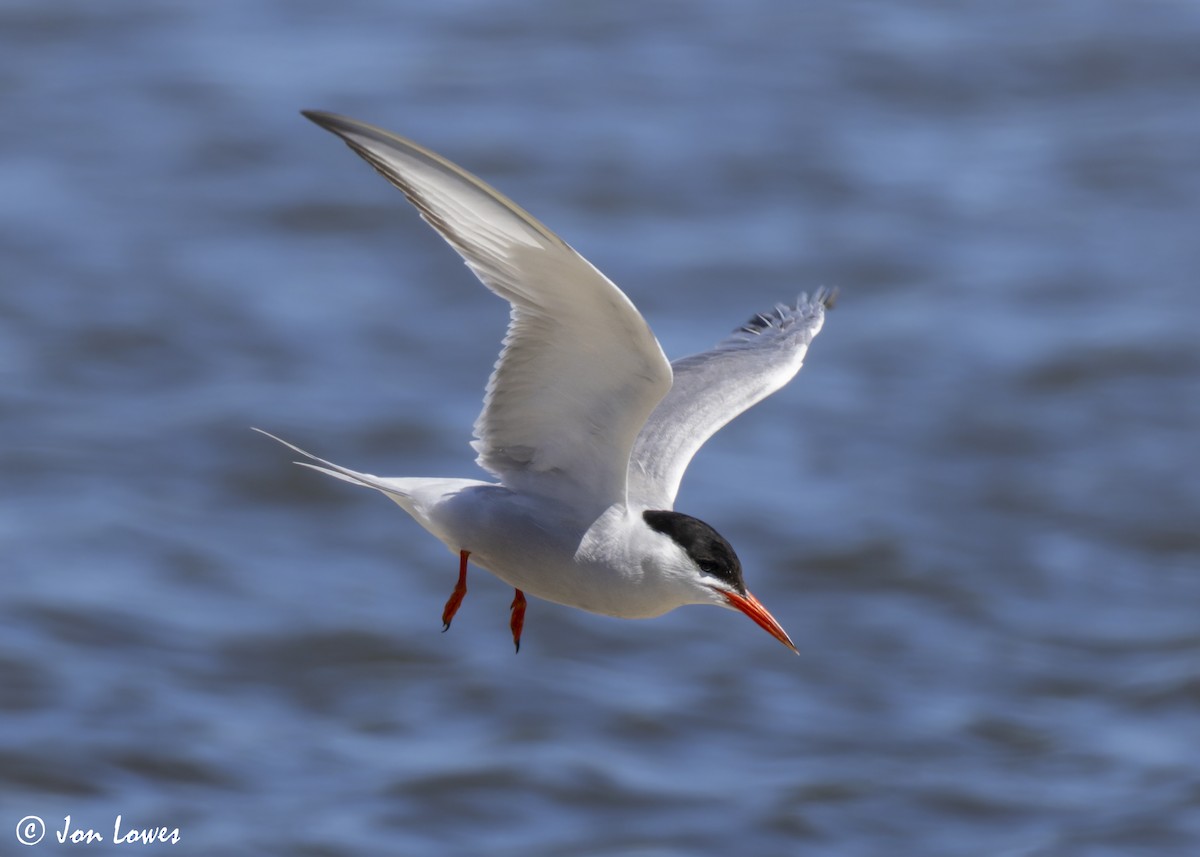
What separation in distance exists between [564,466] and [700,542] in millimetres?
412

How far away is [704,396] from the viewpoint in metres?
6.07

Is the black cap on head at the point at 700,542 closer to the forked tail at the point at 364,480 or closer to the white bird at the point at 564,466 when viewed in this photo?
the white bird at the point at 564,466

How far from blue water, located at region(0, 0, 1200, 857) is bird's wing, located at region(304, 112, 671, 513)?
5.15 m

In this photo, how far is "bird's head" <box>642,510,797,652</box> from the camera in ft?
17.1

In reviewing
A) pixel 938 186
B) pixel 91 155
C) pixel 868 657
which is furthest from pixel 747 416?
pixel 91 155

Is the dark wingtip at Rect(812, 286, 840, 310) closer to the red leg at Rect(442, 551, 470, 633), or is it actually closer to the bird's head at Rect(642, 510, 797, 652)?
the bird's head at Rect(642, 510, 797, 652)

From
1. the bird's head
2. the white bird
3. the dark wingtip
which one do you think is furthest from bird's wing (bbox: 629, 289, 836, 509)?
the bird's head

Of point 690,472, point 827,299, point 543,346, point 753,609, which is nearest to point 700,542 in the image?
point 753,609

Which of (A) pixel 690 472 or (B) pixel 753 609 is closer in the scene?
(B) pixel 753 609

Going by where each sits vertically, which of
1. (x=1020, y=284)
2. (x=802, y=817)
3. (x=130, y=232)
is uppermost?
(x=130, y=232)

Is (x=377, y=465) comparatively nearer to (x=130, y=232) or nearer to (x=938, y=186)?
(x=130, y=232)

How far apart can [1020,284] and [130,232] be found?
6.71 metres

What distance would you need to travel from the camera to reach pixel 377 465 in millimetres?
12859

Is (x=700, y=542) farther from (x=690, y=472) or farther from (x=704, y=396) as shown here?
(x=690, y=472)
